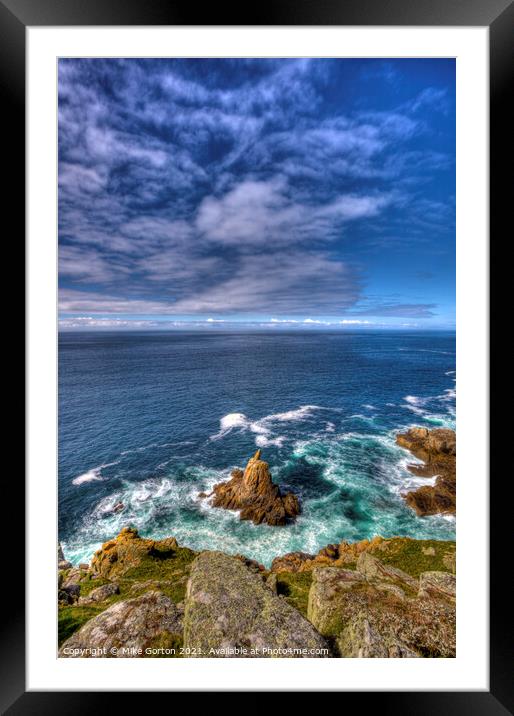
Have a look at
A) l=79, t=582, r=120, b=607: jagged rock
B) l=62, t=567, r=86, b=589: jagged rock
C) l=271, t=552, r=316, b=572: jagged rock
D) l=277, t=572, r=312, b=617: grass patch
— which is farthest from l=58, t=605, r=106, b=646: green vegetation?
l=271, t=552, r=316, b=572: jagged rock

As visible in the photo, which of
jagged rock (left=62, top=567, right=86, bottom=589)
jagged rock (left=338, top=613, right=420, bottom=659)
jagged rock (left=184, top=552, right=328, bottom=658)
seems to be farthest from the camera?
jagged rock (left=62, top=567, right=86, bottom=589)

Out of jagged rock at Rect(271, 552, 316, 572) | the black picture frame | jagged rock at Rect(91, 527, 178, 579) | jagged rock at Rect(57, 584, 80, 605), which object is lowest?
jagged rock at Rect(271, 552, 316, 572)

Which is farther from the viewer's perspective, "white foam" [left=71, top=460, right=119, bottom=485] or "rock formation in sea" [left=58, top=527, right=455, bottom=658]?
"white foam" [left=71, top=460, right=119, bottom=485]

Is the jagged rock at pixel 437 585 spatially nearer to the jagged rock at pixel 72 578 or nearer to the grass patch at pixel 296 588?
the grass patch at pixel 296 588

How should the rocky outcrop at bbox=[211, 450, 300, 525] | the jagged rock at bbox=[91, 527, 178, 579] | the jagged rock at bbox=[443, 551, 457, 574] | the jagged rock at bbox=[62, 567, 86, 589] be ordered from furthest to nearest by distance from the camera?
the rocky outcrop at bbox=[211, 450, 300, 525] < the jagged rock at bbox=[91, 527, 178, 579] < the jagged rock at bbox=[443, 551, 457, 574] < the jagged rock at bbox=[62, 567, 86, 589]

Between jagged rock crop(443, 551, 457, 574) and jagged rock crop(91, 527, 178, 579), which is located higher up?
jagged rock crop(443, 551, 457, 574)

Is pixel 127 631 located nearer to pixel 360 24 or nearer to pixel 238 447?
pixel 360 24

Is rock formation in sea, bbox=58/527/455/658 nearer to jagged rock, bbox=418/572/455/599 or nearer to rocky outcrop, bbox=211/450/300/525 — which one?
jagged rock, bbox=418/572/455/599
